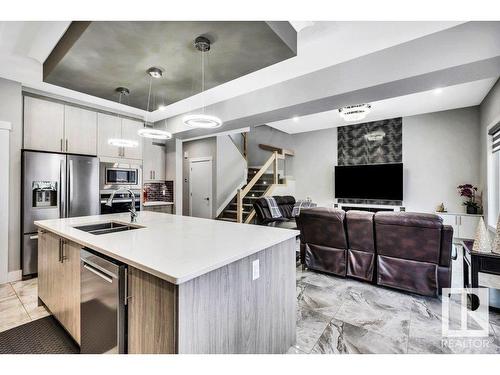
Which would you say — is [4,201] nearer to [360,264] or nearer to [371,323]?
[371,323]

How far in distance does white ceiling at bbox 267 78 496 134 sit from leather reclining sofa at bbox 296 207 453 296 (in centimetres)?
300

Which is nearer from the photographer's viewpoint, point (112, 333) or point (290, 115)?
point (112, 333)

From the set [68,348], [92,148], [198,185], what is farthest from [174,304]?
[198,185]

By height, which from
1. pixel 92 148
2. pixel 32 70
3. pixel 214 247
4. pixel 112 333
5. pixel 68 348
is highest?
pixel 32 70

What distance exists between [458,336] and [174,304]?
2.34 metres

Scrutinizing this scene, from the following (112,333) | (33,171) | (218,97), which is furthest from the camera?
(218,97)

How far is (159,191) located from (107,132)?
1.89 m

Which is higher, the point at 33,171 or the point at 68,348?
the point at 33,171

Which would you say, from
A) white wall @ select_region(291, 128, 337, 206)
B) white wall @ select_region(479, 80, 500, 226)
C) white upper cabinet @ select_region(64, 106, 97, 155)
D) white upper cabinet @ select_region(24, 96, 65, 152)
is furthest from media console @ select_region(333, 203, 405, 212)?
white upper cabinet @ select_region(24, 96, 65, 152)

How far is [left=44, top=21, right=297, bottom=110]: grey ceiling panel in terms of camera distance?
1.80 m

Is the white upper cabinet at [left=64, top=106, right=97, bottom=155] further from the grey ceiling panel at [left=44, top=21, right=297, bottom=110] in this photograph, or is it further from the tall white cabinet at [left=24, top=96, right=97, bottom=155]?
the grey ceiling panel at [left=44, top=21, right=297, bottom=110]

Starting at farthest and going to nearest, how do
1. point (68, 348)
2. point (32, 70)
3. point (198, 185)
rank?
point (198, 185) → point (32, 70) → point (68, 348)
